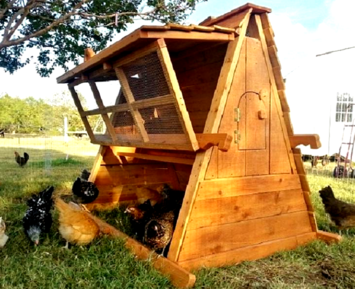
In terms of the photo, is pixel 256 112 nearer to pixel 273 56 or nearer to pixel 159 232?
pixel 273 56

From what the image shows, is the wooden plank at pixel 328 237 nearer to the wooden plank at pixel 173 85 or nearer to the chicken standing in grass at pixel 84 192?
the wooden plank at pixel 173 85

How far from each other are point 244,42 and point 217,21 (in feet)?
1.33

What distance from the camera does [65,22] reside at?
559 cm

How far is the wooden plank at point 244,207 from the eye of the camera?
2.45m

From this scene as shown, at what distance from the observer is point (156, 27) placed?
2.15 meters

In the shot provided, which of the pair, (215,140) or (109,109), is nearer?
(215,140)

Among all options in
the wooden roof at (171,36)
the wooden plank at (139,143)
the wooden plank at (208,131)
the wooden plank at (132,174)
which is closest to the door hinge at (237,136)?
the wooden plank at (208,131)

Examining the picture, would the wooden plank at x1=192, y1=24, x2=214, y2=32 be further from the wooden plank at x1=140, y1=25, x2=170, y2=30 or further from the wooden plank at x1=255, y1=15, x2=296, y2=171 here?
the wooden plank at x1=255, y1=15, x2=296, y2=171

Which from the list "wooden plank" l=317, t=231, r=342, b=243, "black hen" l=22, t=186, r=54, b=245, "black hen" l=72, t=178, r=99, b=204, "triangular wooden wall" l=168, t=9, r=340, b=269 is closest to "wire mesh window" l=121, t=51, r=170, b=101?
"triangular wooden wall" l=168, t=9, r=340, b=269

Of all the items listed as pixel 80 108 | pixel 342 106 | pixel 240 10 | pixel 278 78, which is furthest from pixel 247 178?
pixel 342 106

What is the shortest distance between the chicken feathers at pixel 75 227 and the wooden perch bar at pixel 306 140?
184 centimetres

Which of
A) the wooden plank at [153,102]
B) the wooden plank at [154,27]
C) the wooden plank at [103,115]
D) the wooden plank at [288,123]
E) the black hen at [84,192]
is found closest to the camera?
the wooden plank at [154,27]

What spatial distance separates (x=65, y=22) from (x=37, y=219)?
384cm

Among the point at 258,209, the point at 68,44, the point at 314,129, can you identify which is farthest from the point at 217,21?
the point at 314,129
